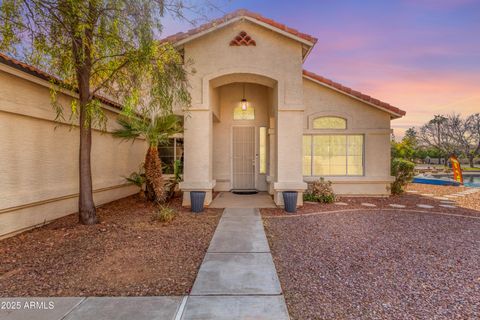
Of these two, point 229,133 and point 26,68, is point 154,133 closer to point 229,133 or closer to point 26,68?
point 26,68

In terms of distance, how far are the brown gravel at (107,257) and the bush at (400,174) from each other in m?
8.97

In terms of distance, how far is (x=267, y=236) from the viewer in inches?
228

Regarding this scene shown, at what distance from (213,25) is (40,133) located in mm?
5868

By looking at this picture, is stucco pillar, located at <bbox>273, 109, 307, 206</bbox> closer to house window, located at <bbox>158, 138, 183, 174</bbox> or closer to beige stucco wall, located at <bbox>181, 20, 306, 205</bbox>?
beige stucco wall, located at <bbox>181, 20, 306, 205</bbox>

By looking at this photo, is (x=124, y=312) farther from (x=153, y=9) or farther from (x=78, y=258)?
(x=153, y=9)

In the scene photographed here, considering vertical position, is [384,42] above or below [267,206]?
above

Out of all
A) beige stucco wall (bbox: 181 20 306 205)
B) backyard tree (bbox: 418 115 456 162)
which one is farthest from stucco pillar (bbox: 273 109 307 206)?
backyard tree (bbox: 418 115 456 162)

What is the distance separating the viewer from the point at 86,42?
5629 millimetres

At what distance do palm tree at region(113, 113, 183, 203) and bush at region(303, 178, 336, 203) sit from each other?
547 cm

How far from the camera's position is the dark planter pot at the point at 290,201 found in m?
8.09

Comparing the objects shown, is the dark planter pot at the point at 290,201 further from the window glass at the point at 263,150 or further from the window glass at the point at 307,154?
the window glass at the point at 263,150

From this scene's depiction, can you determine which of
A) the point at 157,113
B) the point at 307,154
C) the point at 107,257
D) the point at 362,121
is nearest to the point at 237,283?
the point at 107,257

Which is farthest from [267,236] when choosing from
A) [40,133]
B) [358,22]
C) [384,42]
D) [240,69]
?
[384,42]

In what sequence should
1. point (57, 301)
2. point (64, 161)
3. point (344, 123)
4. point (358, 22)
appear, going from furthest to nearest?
point (358, 22), point (344, 123), point (64, 161), point (57, 301)
